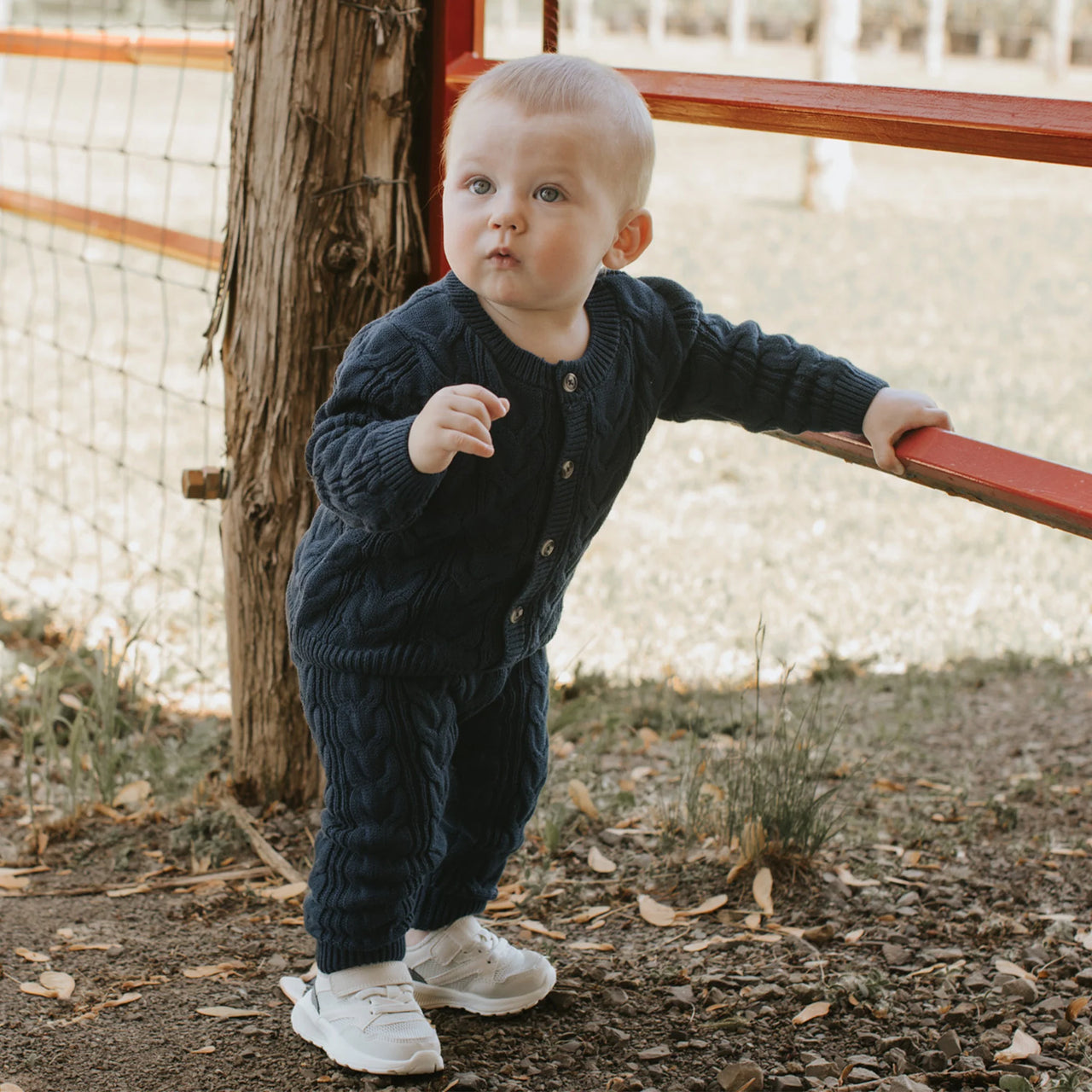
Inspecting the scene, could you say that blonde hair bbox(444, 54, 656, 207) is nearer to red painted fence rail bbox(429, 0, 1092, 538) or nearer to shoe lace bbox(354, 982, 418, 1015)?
red painted fence rail bbox(429, 0, 1092, 538)

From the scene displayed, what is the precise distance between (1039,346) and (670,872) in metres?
7.14

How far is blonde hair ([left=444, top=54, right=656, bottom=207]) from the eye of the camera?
1.72 m

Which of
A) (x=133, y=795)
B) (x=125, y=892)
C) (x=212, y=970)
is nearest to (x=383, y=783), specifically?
Result: (x=212, y=970)

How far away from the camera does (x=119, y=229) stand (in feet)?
11.9

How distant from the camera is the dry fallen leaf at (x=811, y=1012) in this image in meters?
2.11

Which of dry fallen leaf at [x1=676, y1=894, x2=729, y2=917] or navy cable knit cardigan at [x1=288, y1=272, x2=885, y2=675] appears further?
dry fallen leaf at [x1=676, y1=894, x2=729, y2=917]

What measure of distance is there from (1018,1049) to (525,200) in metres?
1.40

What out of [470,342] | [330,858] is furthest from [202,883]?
[470,342]

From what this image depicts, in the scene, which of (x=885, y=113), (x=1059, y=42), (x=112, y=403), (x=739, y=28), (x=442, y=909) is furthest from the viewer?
(x=739, y=28)

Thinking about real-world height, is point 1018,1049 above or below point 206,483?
below

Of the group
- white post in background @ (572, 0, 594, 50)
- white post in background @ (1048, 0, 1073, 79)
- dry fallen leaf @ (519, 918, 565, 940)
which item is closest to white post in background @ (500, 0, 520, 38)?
white post in background @ (572, 0, 594, 50)

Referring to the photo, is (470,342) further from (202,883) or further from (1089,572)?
(1089,572)

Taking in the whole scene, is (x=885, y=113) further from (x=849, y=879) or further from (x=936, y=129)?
(x=849, y=879)

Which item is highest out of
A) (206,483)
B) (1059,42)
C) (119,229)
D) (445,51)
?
(1059,42)
